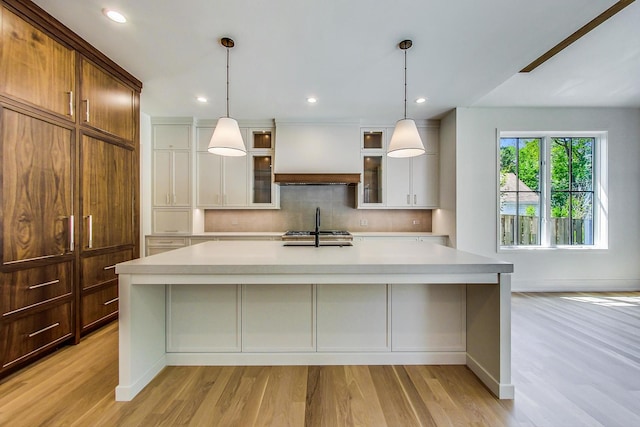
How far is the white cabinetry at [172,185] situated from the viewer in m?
4.07

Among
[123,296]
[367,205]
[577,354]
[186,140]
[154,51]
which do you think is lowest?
[577,354]

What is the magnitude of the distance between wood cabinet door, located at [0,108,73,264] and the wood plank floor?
0.90m

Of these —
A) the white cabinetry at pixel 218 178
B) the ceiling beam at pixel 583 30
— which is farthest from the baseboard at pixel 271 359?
the ceiling beam at pixel 583 30

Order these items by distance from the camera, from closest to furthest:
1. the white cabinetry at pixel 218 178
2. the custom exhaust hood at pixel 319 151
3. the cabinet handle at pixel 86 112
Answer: the cabinet handle at pixel 86 112 < the custom exhaust hood at pixel 319 151 < the white cabinetry at pixel 218 178

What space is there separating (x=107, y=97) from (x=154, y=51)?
69 cm

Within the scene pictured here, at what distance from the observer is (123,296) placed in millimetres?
1603

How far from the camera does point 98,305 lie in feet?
8.45

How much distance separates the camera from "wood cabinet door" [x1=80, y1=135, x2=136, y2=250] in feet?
7.89

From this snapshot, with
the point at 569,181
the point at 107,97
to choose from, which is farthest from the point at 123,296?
the point at 569,181

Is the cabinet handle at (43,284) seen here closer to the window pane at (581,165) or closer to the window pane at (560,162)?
the window pane at (560,162)

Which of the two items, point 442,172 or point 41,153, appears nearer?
point 41,153

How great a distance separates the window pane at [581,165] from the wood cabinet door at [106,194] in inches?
237

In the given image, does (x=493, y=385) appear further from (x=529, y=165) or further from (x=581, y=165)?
(x=581, y=165)

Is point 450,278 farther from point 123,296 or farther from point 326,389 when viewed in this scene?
point 123,296
